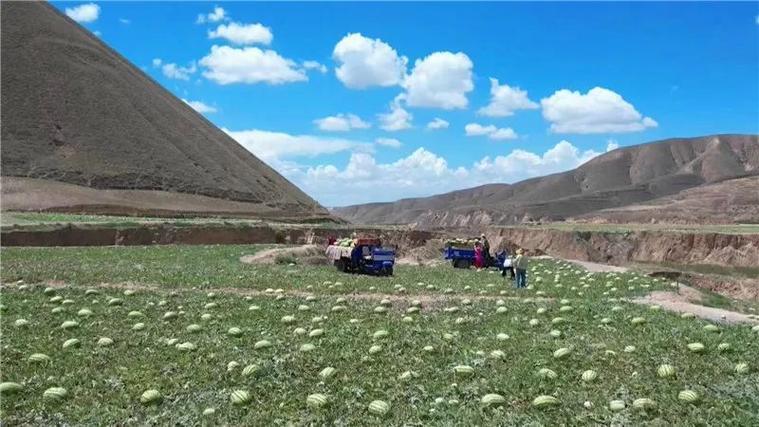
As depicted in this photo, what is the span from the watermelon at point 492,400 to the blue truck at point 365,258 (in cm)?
2047

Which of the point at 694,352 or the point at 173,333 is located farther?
the point at 173,333

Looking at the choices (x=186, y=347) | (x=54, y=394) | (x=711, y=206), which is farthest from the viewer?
(x=711, y=206)

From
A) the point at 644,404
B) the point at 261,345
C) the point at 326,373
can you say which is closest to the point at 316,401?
the point at 326,373

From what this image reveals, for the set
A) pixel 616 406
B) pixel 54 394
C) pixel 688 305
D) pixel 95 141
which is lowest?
pixel 688 305

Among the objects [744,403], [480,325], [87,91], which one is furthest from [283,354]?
[87,91]

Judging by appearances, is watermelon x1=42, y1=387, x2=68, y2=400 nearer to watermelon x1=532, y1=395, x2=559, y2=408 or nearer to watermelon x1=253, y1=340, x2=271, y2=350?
watermelon x1=253, y1=340, x2=271, y2=350

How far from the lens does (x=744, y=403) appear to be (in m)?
7.60

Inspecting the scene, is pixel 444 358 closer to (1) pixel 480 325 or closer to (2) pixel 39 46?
(1) pixel 480 325

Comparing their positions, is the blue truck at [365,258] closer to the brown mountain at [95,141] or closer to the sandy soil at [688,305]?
the sandy soil at [688,305]

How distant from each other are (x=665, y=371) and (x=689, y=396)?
1092 millimetres

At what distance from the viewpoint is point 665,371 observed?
8.75 metres

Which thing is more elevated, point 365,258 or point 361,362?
point 365,258

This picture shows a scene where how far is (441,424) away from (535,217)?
160849mm

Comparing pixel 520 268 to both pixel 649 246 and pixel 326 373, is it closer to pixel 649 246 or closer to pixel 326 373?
pixel 326 373
